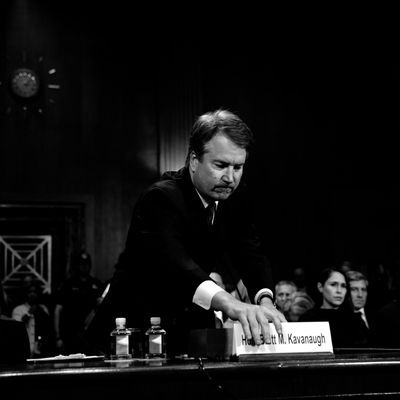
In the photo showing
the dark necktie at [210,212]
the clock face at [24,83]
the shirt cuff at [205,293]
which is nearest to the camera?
the shirt cuff at [205,293]

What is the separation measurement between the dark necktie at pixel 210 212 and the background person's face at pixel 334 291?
2753 mm

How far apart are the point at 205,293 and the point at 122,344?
36 centimetres

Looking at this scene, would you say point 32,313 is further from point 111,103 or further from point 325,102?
point 325,102

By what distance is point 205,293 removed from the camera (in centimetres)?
204

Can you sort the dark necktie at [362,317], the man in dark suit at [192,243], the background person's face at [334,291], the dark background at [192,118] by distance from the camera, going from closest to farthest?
the man in dark suit at [192,243], the background person's face at [334,291], the dark necktie at [362,317], the dark background at [192,118]

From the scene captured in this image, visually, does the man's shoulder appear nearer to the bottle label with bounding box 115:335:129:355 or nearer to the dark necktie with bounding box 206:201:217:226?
A: the dark necktie with bounding box 206:201:217:226

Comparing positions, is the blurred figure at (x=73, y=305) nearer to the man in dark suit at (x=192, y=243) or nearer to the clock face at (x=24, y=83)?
the clock face at (x=24, y=83)

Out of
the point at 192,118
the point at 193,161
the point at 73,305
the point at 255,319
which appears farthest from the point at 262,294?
the point at 192,118

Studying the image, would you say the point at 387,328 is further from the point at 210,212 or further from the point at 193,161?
the point at 193,161

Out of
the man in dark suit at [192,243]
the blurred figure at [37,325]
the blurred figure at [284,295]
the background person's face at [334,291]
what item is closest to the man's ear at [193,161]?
the man in dark suit at [192,243]

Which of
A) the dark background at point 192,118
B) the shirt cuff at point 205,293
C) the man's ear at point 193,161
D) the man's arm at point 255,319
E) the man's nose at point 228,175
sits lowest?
the man's arm at point 255,319

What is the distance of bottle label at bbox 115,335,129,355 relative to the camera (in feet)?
7.20

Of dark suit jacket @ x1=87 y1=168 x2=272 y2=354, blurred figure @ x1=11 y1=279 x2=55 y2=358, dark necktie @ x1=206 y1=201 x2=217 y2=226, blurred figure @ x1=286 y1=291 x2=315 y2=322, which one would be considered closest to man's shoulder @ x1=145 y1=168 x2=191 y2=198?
dark suit jacket @ x1=87 y1=168 x2=272 y2=354

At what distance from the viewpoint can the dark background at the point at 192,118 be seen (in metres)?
8.89
